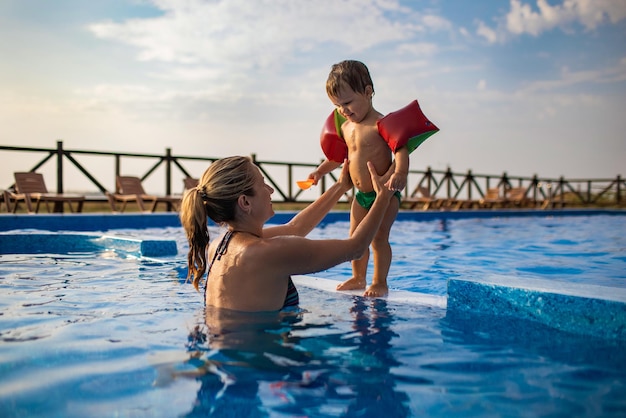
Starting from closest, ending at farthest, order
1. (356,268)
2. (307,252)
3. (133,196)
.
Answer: (307,252)
(356,268)
(133,196)

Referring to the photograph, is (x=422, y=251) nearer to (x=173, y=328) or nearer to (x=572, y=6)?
(x=173, y=328)

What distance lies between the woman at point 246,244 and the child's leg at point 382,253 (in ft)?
2.14

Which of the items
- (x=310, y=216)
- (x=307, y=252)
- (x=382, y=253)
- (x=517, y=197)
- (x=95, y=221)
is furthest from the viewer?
(x=517, y=197)

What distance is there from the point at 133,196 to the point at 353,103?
897 centimetres

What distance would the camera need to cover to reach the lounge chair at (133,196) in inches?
436

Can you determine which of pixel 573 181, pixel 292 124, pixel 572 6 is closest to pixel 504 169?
pixel 573 181

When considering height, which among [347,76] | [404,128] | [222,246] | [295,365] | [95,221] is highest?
[347,76]

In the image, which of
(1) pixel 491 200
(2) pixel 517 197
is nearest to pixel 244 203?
(1) pixel 491 200

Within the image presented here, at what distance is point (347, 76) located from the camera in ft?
9.46

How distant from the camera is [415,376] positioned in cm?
175

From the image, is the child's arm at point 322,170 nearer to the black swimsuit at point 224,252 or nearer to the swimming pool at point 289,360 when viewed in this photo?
the swimming pool at point 289,360

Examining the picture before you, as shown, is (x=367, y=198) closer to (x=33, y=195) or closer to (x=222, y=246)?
(x=222, y=246)

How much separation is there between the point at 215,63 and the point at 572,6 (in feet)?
35.9

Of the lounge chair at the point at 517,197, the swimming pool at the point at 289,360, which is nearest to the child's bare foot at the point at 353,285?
the swimming pool at the point at 289,360
